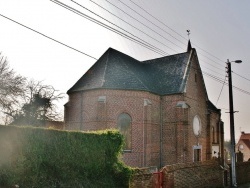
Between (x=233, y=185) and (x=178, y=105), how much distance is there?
29.0ft

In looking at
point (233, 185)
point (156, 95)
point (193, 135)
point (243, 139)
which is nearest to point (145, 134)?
point (156, 95)

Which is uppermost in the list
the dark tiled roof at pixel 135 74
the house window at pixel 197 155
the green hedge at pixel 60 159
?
the dark tiled roof at pixel 135 74

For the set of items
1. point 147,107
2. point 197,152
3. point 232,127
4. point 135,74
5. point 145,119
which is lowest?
point 197,152

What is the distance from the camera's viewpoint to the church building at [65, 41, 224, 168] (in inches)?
978

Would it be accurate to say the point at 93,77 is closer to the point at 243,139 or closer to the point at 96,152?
the point at 96,152

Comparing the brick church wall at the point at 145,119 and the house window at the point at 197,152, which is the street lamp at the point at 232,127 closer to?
the brick church wall at the point at 145,119

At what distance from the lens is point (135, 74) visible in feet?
91.0

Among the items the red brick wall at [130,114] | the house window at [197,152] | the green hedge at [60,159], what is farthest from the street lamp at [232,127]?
the green hedge at [60,159]

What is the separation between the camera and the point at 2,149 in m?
10.5

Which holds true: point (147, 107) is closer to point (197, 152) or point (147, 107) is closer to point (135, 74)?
point (135, 74)

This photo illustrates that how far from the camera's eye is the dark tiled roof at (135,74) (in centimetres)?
2584

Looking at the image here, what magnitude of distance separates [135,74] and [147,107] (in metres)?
4.07

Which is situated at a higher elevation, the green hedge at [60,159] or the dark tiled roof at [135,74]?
the dark tiled roof at [135,74]

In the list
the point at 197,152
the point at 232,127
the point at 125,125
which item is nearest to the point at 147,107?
the point at 125,125
